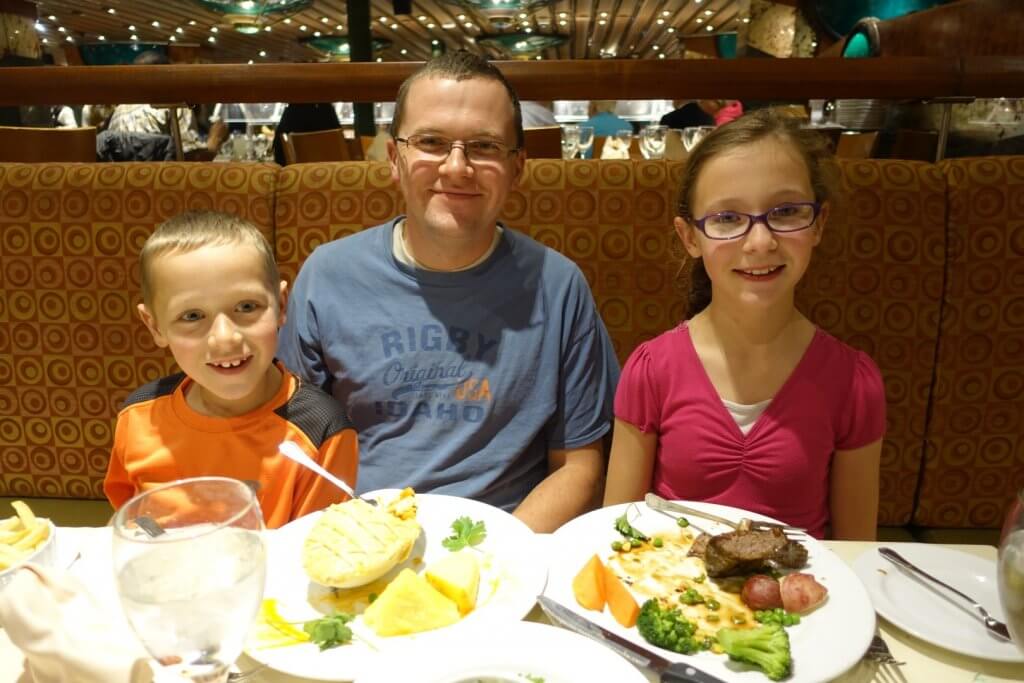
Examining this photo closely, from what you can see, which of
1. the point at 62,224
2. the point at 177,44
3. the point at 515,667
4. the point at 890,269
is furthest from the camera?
the point at 177,44

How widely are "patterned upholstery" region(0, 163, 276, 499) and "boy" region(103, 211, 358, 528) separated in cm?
98

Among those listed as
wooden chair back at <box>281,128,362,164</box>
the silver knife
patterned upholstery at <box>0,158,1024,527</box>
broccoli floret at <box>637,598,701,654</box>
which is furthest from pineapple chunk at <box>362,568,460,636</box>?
wooden chair back at <box>281,128,362,164</box>

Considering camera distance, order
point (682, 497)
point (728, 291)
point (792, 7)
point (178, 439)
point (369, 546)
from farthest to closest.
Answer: point (792, 7) < point (682, 497) < point (728, 291) < point (178, 439) < point (369, 546)

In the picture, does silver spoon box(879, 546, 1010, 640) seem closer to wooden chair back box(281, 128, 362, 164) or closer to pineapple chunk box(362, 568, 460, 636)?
pineapple chunk box(362, 568, 460, 636)

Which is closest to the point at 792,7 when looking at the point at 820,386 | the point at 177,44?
the point at 820,386

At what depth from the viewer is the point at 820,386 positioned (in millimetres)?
1594

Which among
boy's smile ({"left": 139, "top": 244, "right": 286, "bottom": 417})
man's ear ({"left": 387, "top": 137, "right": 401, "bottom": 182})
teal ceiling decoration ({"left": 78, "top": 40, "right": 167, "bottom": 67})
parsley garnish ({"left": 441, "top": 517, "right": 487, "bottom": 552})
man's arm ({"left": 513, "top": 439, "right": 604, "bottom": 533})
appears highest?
teal ceiling decoration ({"left": 78, "top": 40, "right": 167, "bottom": 67})

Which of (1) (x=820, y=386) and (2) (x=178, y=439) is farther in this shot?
(1) (x=820, y=386)

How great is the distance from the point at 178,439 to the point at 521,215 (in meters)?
1.25

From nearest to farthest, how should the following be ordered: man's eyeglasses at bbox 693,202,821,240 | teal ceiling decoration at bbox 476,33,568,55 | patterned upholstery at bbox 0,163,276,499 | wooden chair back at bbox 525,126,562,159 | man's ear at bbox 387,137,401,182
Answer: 1. man's eyeglasses at bbox 693,202,821,240
2. man's ear at bbox 387,137,401,182
3. patterned upholstery at bbox 0,163,276,499
4. wooden chair back at bbox 525,126,562,159
5. teal ceiling decoration at bbox 476,33,568,55

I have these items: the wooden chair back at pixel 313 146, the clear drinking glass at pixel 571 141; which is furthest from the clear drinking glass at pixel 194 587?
the clear drinking glass at pixel 571 141

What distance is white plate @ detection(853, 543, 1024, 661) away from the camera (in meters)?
0.95

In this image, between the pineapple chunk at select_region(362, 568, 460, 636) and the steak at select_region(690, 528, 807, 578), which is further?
the steak at select_region(690, 528, 807, 578)

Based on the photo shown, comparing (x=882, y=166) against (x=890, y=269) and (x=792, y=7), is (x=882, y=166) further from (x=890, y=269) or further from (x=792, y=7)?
(x=792, y=7)
